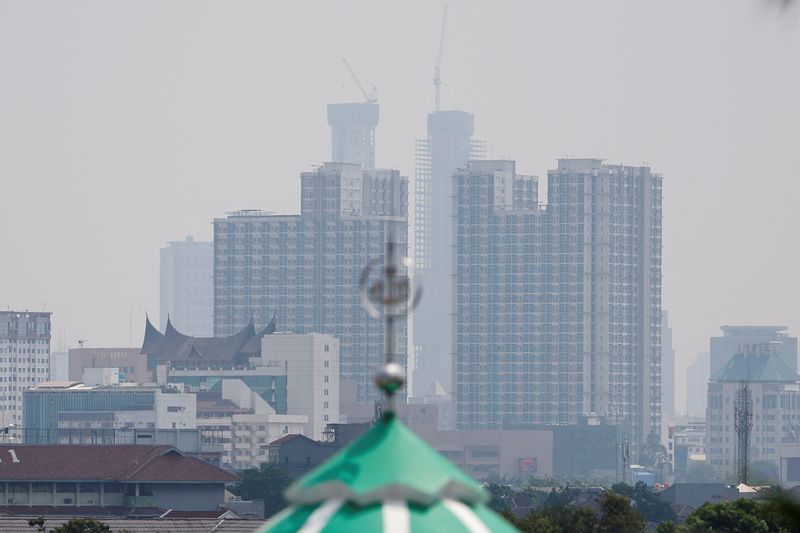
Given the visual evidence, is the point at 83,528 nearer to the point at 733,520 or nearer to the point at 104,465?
the point at 733,520

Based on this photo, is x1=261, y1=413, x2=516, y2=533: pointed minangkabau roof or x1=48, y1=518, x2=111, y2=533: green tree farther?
x1=48, y1=518, x2=111, y2=533: green tree

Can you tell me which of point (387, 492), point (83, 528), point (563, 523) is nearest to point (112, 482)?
point (83, 528)

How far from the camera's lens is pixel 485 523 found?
44.0 feet

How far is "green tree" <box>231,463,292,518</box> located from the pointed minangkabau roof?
343 ft

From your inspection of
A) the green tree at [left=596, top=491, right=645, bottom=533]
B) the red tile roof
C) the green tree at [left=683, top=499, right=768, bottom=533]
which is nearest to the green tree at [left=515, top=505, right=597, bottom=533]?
the green tree at [left=596, top=491, right=645, bottom=533]

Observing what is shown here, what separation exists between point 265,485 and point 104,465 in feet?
59.9

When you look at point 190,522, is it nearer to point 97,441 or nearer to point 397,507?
point 397,507

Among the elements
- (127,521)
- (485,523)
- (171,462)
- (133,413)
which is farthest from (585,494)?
(485,523)

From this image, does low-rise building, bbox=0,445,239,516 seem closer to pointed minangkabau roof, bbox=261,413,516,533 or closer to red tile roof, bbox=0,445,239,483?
red tile roof, bbox=0,445,239,483

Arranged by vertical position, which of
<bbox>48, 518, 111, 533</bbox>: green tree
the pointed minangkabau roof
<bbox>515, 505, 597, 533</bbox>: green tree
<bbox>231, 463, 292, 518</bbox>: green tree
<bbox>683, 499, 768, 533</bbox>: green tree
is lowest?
<bbox>231, 463, 292, 518</bbox>: green tree

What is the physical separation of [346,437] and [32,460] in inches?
1172

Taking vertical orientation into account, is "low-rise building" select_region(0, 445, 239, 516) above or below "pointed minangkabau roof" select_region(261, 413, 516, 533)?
below

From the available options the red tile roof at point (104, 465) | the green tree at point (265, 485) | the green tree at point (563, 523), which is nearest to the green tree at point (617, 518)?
the green tree at point (563, 523)

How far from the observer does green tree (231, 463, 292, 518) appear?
11988 centimetres
